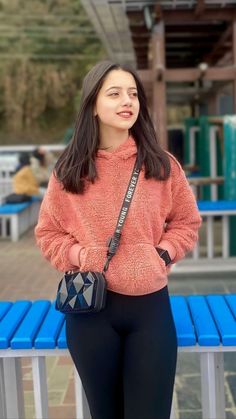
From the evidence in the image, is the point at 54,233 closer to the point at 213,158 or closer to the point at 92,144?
the point at 92,144

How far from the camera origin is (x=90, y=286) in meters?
1.93

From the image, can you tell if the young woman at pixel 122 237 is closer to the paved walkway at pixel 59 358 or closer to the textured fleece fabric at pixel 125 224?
the textured fleece fabric at pixel 125 224

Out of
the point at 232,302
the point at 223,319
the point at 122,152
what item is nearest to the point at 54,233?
the point at 122,152

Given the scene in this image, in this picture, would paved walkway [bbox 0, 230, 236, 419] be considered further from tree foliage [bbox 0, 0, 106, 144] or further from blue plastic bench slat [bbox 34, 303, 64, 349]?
tree foliage [bbox 0, 0, 106, 144]

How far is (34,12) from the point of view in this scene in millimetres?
38312

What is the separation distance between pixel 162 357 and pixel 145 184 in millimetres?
558

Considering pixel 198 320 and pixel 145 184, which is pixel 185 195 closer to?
pixel 145 184

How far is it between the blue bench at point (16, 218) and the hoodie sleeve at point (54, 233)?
6.94 meters

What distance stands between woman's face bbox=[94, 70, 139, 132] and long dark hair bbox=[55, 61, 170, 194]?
0.9 inches

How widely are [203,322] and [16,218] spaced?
6.74 metres

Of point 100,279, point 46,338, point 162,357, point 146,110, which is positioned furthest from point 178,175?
point 46,338

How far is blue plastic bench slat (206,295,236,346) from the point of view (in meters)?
2.40

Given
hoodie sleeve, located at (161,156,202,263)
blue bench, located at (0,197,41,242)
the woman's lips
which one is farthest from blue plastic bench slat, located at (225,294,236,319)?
blue bench, located at (0,197,41,242)

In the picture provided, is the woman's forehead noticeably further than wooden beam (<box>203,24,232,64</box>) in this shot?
No
